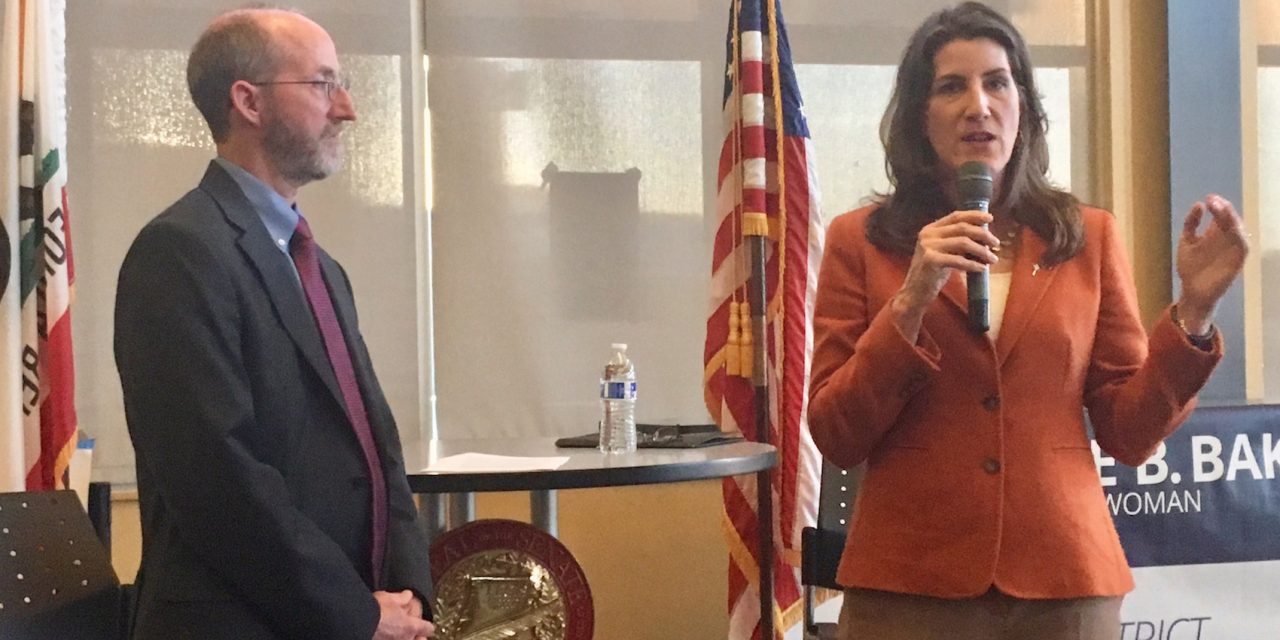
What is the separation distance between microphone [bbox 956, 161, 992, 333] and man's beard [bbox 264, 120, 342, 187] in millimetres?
885

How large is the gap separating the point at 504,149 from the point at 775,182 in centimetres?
96

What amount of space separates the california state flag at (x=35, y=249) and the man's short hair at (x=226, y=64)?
1.50m

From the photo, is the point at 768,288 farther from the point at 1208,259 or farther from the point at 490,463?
the point at 1208,259

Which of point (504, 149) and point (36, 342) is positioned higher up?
point (504, 149)

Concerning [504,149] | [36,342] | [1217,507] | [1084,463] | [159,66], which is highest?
[159,66]

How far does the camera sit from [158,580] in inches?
54.0

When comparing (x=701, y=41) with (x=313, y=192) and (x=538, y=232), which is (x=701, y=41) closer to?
(x=538, y=232)

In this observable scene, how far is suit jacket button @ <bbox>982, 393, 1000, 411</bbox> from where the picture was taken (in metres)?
1.39

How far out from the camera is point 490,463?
2.20m

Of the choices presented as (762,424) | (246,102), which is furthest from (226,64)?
(762,424)

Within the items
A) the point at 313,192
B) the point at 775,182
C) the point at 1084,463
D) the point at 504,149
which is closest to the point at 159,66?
the point at 313,192

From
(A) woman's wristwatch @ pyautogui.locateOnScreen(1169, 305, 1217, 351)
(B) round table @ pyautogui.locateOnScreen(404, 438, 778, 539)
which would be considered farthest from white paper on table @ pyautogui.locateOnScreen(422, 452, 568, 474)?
(A) woman's wristwatch @ pyautogui.locateOnScreen(1169, 305, 1217, 351)

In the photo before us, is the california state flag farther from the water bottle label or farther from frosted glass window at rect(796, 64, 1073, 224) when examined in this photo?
frosted glass window at rect(796, 64, 1073, 224)

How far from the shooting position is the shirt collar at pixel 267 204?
5.06 ft
